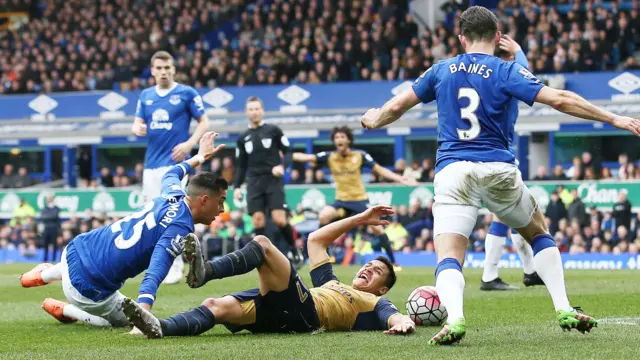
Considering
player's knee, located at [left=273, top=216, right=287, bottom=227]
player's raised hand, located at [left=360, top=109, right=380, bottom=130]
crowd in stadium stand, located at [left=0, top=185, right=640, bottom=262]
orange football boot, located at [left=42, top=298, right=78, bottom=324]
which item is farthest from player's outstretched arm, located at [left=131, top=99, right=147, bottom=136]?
crowd in stadium stand, located at [left=0, top=185, right=640, bottom=262]

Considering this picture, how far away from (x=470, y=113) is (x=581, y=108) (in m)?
0.75

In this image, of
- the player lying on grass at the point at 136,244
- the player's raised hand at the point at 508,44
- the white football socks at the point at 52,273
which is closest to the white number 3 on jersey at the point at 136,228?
the player lying on grass at the point at 136,244

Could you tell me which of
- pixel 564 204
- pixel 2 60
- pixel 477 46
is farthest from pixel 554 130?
pixel 2 60

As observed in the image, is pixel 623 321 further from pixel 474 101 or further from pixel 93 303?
pixel 93 303

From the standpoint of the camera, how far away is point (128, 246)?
7.66m

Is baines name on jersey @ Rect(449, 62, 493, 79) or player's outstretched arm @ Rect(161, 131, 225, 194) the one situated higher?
baines name on jersey @ Rect(449, 62, 493, 79)

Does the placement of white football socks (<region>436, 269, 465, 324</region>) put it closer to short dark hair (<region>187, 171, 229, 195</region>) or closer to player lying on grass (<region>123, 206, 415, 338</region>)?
player lying on grass (<region>123, 206, 415, 338</region>)

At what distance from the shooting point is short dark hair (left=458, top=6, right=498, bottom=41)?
689 centimetres

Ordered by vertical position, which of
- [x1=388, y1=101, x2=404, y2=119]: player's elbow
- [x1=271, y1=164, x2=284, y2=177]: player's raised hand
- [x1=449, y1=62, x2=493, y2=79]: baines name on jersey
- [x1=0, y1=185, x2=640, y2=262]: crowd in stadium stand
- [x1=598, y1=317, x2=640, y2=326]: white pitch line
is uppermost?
[x1=449, y1=62, x2=493, y2=79]: baines name on jersey

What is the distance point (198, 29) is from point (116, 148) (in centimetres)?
547

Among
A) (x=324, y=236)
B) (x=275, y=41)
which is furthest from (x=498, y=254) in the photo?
(x=275, y=41)

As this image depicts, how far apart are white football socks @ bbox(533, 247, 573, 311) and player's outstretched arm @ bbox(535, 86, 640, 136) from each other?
3.60 feet

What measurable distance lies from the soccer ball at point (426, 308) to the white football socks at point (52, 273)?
9.31 ft

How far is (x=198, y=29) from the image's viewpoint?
34.2 meters
